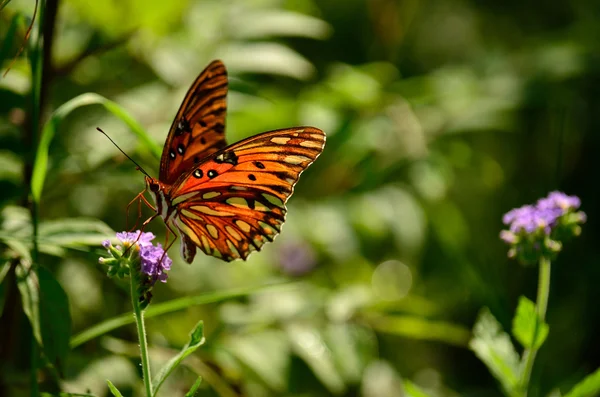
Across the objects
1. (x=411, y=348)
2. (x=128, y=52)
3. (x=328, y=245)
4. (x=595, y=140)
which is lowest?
(x=411, y=348)

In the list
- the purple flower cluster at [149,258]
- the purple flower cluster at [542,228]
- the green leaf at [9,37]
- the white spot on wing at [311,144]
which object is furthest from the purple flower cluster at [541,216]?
the green leaf at [9,37]

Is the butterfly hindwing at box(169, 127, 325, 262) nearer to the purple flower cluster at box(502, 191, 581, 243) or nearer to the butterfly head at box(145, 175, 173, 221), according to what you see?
the butterfly head at box(145, 175, 173, 221)

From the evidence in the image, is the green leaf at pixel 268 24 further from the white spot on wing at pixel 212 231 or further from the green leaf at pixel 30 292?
the green leaf at pixel 30 292

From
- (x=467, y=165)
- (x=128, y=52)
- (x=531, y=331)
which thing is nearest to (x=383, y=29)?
(x=467, y=165)

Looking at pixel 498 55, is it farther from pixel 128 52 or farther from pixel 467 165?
pixel 128 52

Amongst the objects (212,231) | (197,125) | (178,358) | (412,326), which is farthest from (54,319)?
(412,326)

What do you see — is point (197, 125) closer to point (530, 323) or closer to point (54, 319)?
point (54, 319)
